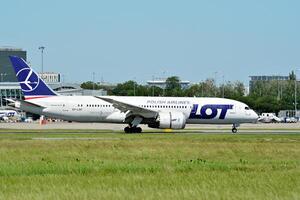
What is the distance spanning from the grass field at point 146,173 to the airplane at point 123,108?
2228 centimetres

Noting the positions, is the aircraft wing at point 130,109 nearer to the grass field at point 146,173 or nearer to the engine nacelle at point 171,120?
the engine nacelle at point 171,120

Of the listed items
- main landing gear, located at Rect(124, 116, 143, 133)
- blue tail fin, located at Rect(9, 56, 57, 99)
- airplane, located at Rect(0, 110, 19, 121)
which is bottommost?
airplane, located at Rect(0, 110, 19, 121)

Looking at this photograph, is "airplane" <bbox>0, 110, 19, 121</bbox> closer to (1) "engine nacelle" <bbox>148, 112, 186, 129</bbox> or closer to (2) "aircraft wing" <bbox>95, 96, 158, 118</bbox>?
(2) "aircraft wing" <bbox>95, 96, 158, 118</bbox>

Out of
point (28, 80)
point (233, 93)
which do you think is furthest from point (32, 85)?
point (233, 93)

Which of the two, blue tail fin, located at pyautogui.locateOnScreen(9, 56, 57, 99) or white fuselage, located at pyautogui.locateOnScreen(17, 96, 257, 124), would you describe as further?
blue tail fin, located at pyautogui.locateOnScreen(9, 56, 57, 99)

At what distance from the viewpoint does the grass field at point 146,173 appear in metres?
16.7

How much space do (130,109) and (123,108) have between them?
0.64 meters

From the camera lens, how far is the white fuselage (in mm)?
58188

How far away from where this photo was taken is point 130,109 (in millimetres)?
57281

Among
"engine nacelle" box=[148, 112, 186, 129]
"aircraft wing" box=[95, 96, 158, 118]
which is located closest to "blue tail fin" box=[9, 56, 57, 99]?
"aircraft wing" box=[95, 96, 158, 118]

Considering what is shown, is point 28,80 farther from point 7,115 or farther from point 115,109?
point 7,115

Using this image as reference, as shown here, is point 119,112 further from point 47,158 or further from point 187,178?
point 187,178

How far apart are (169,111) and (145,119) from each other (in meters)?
2.57

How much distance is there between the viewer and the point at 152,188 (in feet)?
58.1
